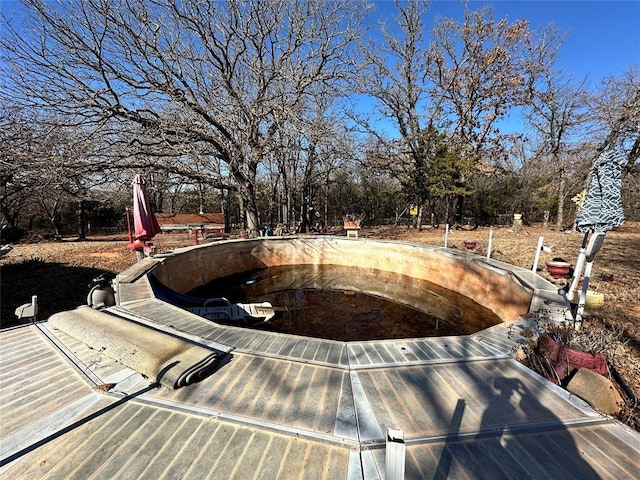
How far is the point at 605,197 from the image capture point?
3480mm

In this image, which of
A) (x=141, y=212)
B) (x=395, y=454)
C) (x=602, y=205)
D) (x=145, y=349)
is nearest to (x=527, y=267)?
(x=602, y=205)

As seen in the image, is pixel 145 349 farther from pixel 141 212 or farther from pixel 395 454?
pixel 141 212

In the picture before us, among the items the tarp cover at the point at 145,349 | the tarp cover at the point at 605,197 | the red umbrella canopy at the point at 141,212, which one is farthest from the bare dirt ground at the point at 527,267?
the tarp cover at the point at 145,349

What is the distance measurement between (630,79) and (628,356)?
1499 cm

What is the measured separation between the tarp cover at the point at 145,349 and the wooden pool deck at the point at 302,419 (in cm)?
8

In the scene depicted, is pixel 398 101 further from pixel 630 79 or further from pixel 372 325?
pixel 372 325

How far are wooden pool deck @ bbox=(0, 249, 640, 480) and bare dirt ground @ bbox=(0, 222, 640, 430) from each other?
2.74 feet

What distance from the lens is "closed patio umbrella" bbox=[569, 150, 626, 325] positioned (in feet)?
11.0

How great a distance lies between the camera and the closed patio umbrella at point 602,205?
3.36 metres

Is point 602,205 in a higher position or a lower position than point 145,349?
higher

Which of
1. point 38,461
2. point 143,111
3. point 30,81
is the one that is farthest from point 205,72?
point 38,461

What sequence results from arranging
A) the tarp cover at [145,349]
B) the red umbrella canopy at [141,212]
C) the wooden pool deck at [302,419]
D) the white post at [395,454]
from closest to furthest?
the white post at [395,454] → the wooden pool deck at [302,419] → the tarp cover at [145,349] → the red umbrella canopy at [141,212]

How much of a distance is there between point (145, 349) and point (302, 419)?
1618mm

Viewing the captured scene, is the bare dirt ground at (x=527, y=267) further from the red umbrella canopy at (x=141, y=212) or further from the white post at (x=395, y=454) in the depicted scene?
the white post at (x=395, y=454)
